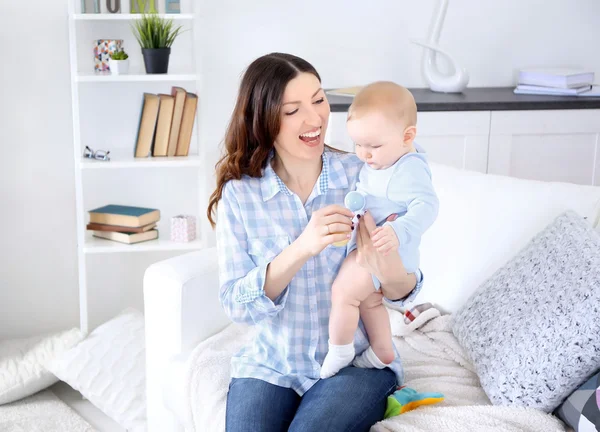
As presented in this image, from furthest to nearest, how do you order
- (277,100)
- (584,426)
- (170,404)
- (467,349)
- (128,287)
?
(128,287)
(170,404)
(467,349)
(277,100)
(584,426)

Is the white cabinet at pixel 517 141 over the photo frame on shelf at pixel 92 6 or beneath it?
beneath

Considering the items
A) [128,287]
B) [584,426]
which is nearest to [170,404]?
[584,426]

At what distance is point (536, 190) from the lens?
6.34ft

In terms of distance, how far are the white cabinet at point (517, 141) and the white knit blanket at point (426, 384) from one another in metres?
0.88

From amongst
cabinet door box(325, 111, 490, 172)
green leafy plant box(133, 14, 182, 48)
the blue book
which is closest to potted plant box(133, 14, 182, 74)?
green leafy plant box(133, 14, 182, 48)

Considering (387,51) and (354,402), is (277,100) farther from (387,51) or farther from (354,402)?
(387,51)

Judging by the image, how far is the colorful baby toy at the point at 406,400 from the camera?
1.59 meters

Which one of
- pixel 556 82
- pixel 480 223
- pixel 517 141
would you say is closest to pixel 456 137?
pixel 517 141

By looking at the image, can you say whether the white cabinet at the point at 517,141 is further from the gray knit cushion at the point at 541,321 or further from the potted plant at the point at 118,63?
the gray knit cushion at the point at 541,321

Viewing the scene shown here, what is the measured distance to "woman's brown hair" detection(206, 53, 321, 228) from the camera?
1.56m

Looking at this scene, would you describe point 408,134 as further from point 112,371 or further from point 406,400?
point 112,371

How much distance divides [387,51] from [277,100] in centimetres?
161

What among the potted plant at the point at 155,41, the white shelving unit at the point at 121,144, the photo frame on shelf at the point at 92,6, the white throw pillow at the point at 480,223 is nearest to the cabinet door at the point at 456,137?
the white throw pillow at the point at 480,223

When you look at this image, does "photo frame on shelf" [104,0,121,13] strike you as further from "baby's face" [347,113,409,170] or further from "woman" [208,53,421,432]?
"baby's face" [347,113,409,170]
